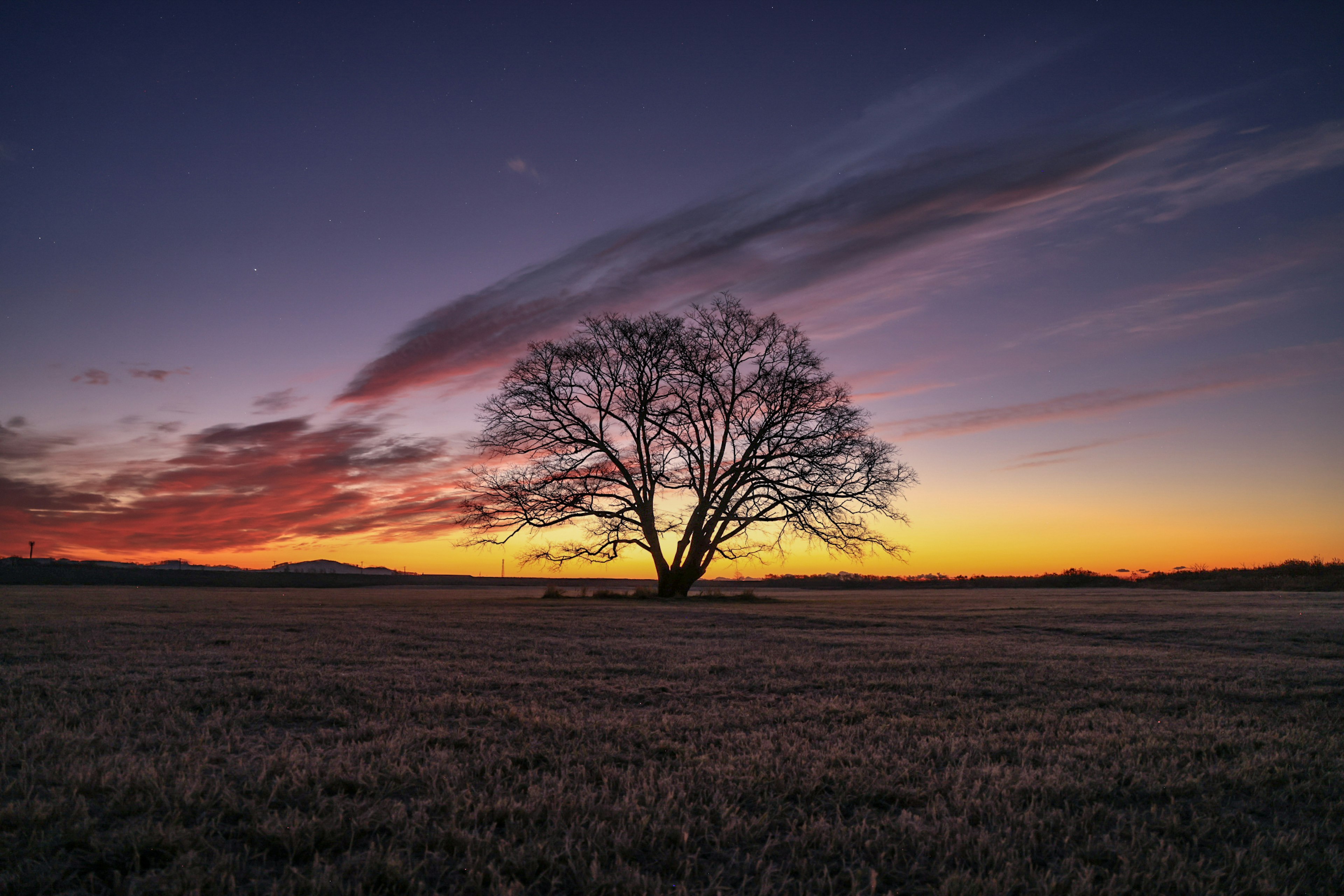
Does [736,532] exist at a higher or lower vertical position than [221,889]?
higher

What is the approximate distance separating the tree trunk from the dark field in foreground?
64.1ft

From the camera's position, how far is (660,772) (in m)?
4.50

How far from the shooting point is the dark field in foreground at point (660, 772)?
10.4 ft

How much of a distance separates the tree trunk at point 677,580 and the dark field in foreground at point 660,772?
19.5 metres

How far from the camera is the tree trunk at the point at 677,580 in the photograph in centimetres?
2998

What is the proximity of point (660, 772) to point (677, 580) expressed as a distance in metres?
25.9

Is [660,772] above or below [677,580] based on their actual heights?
above

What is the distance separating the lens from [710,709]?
21.3ft

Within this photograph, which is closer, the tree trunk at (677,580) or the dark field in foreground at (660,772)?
the dark field in foreground at (660,772)

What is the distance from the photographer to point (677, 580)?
3009 centimetres

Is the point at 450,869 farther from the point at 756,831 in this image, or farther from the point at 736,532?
the point at 736,532

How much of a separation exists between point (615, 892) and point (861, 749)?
2.81m

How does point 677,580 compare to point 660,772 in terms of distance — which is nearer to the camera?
point 660,772

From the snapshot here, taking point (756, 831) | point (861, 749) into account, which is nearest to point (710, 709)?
point (861, 749)
